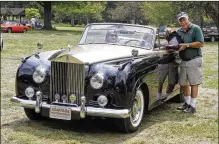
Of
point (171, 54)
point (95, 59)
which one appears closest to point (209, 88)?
point (171, 54)

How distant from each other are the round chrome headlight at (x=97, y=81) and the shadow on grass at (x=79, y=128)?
0.67 m

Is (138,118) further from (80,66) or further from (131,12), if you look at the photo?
(131,12)

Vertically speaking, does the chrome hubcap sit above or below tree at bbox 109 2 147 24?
below

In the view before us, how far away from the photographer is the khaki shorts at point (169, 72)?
23.6ft

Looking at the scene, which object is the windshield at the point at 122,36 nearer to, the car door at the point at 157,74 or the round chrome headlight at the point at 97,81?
the car door at the point at 157,74

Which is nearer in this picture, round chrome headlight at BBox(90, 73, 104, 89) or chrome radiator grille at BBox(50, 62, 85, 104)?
round chrome headlight at BBox(90, 73, 104, 89)

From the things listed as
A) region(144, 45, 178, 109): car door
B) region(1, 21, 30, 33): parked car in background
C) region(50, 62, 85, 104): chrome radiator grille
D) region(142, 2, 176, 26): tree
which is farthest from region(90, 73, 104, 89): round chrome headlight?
region(142, 2, 176, 26): tree

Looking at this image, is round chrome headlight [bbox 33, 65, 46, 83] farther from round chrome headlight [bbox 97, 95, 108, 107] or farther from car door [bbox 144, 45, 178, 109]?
car door [bbox 144, 45, 178, 109]

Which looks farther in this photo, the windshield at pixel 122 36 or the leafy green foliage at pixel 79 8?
the leafy green foliage at pixel 79 8

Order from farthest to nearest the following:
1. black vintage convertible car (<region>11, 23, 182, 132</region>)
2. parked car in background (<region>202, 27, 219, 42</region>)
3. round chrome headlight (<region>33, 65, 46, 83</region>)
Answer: parked car in background (<region>202, 27, 219, 42</region>) → round chrome headlight (<region>33, 65, 46, 83</region>) → black vintage convertible car (<region>11, 23, 182, 132</region>)

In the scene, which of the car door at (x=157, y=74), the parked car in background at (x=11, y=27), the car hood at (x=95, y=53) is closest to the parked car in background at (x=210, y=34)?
the parked car in background at (x=11, y=27)

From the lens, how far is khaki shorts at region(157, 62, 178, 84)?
7199mm

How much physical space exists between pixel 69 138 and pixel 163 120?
2048 millimetres

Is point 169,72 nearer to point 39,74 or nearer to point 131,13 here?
point 39,74
